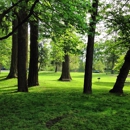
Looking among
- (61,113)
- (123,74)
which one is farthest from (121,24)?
(61,113)

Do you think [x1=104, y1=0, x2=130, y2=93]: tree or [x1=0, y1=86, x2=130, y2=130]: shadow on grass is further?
[x1=104, y1=0, x2=130, y2=93]: tree

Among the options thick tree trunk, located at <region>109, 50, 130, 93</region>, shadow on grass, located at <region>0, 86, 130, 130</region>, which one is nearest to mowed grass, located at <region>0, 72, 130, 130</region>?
shadow on grass, located at <region>0, 86, 130, 130</region>

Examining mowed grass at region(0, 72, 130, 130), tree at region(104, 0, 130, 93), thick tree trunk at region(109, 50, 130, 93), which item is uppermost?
tree at region(104, 0, 130, 93)

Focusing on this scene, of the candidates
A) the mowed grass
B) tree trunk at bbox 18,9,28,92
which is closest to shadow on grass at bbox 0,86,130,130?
the mowed grass

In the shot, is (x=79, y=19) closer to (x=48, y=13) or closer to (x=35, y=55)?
(x=48, y=13)

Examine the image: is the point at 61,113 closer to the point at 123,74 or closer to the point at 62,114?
the point at 62,114

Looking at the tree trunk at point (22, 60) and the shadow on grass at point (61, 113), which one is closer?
the shadow on grass at point (61, 113)

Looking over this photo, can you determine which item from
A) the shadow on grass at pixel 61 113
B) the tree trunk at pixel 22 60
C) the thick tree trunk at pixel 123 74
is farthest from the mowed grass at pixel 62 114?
the thick tree trunk at pixel 123 74

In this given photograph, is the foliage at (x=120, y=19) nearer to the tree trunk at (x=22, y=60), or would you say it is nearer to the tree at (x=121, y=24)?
the tree at (x=121, y=24)

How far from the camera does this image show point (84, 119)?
5242 millimetres

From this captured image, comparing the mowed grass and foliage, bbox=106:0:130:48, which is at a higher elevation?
foliage, bbox=106:0:130:48

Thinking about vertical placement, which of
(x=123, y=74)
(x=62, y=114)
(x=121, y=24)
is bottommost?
(x=62, y=114)

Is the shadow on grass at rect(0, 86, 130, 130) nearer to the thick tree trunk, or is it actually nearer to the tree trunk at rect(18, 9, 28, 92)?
the tree trunk at rect(18, 9, 28, 92)

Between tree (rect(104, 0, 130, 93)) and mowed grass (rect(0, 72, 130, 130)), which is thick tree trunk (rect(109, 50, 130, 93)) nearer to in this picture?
tree (rect(104, 0, 130, 93))
